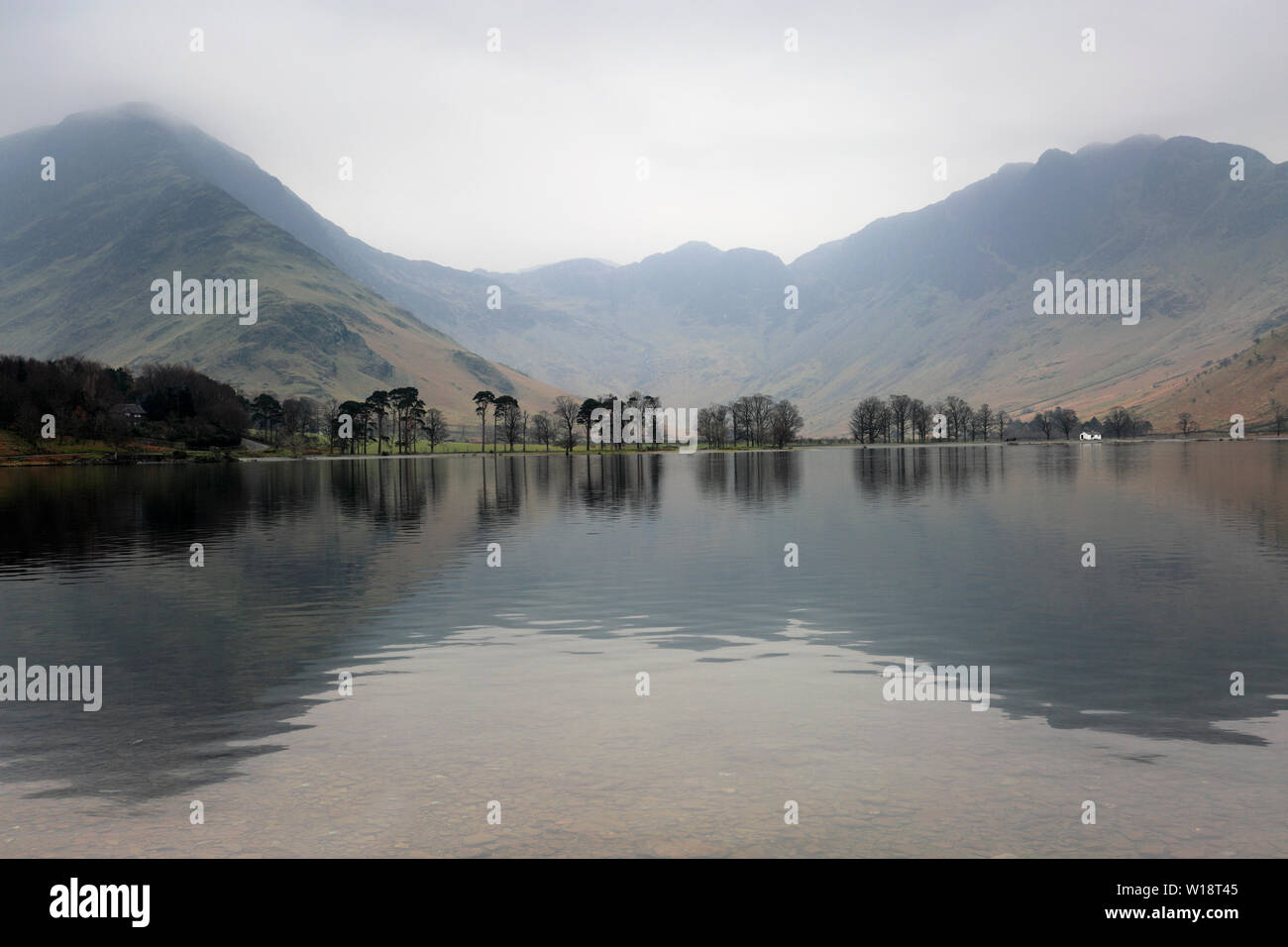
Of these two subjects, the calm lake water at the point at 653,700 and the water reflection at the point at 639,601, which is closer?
the calm lake water at the point at 653,700

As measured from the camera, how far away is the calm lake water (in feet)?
44.1

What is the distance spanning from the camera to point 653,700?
820 inches

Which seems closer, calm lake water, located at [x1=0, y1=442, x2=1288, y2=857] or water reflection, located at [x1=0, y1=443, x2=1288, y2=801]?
calm lake water, located at [x1=0, y1=442, x2=1288, y2=857]

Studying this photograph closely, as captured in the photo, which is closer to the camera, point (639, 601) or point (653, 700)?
point (653, 700)

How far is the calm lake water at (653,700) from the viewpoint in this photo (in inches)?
529

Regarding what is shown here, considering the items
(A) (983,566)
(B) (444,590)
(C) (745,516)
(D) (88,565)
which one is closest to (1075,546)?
(A) (983,566)

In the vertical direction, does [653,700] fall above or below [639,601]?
below
